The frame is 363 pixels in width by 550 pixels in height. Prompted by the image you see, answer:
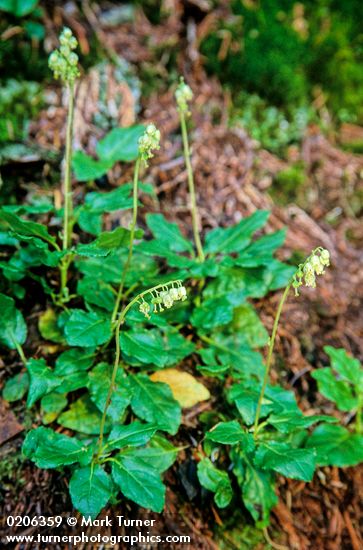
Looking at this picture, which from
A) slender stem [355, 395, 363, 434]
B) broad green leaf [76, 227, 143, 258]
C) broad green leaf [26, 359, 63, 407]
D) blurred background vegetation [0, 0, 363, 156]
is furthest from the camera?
blurred background vegetation [0, 0, 363, 156]

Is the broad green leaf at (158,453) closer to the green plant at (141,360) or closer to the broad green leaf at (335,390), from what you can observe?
the green plant at (141,360)

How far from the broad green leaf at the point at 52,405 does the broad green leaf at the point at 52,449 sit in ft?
0.57

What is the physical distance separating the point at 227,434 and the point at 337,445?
28.9 inches

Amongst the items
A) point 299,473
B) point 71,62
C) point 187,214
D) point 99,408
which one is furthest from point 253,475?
point 71,62

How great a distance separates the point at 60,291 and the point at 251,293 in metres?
0.95

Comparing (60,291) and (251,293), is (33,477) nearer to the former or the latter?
(60,291)

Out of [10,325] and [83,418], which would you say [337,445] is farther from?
[10,325]

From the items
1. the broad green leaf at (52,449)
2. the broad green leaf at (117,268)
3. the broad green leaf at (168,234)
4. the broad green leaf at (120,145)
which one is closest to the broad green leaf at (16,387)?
the broad green leaf at (52,449)

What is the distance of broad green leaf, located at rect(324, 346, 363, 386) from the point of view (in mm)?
2602

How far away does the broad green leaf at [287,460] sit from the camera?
1.86 metres

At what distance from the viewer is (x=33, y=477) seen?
2.00 meters

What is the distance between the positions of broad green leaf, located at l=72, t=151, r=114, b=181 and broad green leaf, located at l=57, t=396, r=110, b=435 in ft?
3.81

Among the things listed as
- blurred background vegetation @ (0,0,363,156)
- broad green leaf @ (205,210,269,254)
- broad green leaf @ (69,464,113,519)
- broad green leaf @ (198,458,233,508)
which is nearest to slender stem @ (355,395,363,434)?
broad green leaf @ (198,458,233,508)

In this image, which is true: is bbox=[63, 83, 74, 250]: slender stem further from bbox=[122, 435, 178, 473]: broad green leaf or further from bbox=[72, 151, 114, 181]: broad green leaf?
bbox=[122, 435, 178, 473]: broad green leaf
